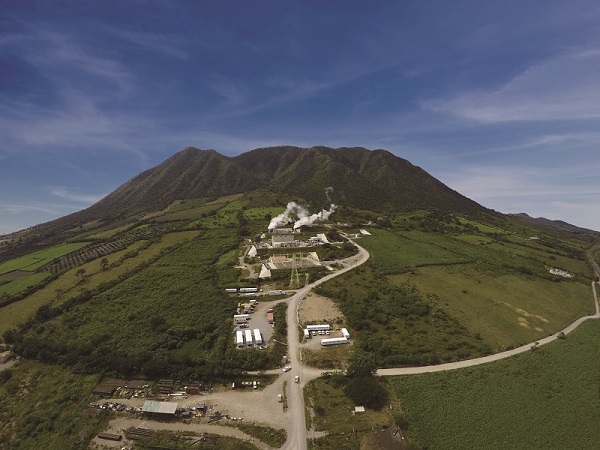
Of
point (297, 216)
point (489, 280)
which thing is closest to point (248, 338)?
point (489, 280)

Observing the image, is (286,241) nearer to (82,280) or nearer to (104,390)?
(82,280)

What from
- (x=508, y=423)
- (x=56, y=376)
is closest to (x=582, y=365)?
(x=508, y=423)

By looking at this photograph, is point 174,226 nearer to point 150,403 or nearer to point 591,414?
point 150,403

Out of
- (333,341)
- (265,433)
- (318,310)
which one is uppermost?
(318,310)

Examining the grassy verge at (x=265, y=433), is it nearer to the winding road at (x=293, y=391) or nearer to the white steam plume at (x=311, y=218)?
the winding road at (x=293, y=391)

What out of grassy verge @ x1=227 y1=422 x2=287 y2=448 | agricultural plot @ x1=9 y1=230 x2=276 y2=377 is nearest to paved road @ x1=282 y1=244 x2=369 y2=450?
grassy verge @ x1=227 y1=422 x2=287 y2=448

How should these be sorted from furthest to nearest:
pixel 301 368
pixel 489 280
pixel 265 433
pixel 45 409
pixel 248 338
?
pixel 489 280 < pixel 248 338 < pixel 301 368 < pixel 45 409 < pixel 265 433
